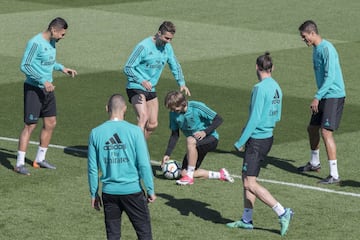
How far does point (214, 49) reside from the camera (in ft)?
104

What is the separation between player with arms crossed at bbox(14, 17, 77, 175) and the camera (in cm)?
1803

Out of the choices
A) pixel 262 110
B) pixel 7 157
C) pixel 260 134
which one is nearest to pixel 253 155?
pixel 260 134

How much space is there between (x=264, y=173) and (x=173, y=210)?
2.79 m

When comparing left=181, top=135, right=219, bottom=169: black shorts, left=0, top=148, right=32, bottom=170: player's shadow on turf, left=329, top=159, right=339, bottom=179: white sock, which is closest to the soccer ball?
left=181, top=135, right=219, bottom=169: black shorts

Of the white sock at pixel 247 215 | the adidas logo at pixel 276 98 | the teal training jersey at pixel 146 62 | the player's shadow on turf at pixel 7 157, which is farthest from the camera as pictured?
the teal training jersey at pixel 146 62

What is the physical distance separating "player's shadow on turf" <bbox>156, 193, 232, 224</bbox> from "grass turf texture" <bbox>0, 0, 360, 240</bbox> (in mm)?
15

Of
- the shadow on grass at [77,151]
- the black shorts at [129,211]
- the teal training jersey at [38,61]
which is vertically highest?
the teal training jersey at [38,61]

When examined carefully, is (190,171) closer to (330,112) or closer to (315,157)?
(315,157)

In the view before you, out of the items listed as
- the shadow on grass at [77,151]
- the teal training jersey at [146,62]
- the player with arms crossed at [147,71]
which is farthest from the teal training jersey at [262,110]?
the shadow on grass at [77,151]

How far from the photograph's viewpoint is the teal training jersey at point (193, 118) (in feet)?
57.2

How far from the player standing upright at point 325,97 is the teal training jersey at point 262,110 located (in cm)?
288

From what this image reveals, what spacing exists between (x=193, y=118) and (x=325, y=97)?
230cm

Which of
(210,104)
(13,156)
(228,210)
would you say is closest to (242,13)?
(210,104)

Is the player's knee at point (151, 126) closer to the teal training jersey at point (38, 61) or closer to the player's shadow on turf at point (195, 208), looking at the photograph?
the teal training jersey at point (38, 61)
